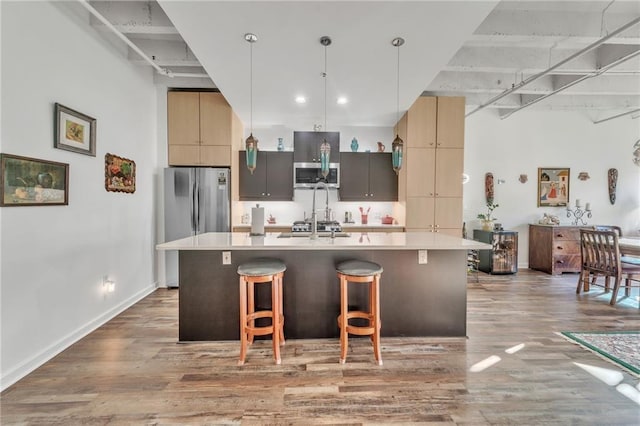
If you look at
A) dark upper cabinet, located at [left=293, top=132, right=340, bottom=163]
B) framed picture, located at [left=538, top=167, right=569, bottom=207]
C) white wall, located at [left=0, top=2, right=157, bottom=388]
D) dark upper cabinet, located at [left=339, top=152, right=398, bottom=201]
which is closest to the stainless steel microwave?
dark upper cabinet, located at [left=293, top=132, right=340, bottom=163]

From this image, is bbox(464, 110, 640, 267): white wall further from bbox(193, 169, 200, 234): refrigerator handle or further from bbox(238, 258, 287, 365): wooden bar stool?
bbox(193, 169, 200, 234): refrigerator handle

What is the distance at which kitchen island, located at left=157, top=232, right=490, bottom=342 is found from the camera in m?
2.73

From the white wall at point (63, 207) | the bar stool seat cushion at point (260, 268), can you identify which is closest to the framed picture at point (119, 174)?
the white wall at point (63, 207)

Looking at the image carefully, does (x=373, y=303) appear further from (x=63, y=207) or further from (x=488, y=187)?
(x=488, y=187)

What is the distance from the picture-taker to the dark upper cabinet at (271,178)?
5035 millimetres

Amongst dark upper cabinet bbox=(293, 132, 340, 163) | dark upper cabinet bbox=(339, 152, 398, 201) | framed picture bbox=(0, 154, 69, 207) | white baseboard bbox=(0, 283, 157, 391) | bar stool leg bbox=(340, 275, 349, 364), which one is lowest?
white baseboard bbox=(0, 283, 157, 391)

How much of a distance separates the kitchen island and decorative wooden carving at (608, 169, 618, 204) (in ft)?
18.0

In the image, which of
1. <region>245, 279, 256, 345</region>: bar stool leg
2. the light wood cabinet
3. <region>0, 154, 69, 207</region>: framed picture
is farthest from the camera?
the light wood cabinet

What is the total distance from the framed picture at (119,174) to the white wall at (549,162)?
5.83 metres

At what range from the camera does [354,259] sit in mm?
2789

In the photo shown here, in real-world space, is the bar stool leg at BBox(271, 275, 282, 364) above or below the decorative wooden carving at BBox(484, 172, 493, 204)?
below

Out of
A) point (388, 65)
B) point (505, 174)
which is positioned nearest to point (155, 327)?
point (388, 65)

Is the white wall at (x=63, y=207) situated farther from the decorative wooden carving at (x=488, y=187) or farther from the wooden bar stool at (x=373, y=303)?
the decorative wooden carving at (x=488, y=187)

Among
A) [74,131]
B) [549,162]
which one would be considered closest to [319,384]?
[74,131]
